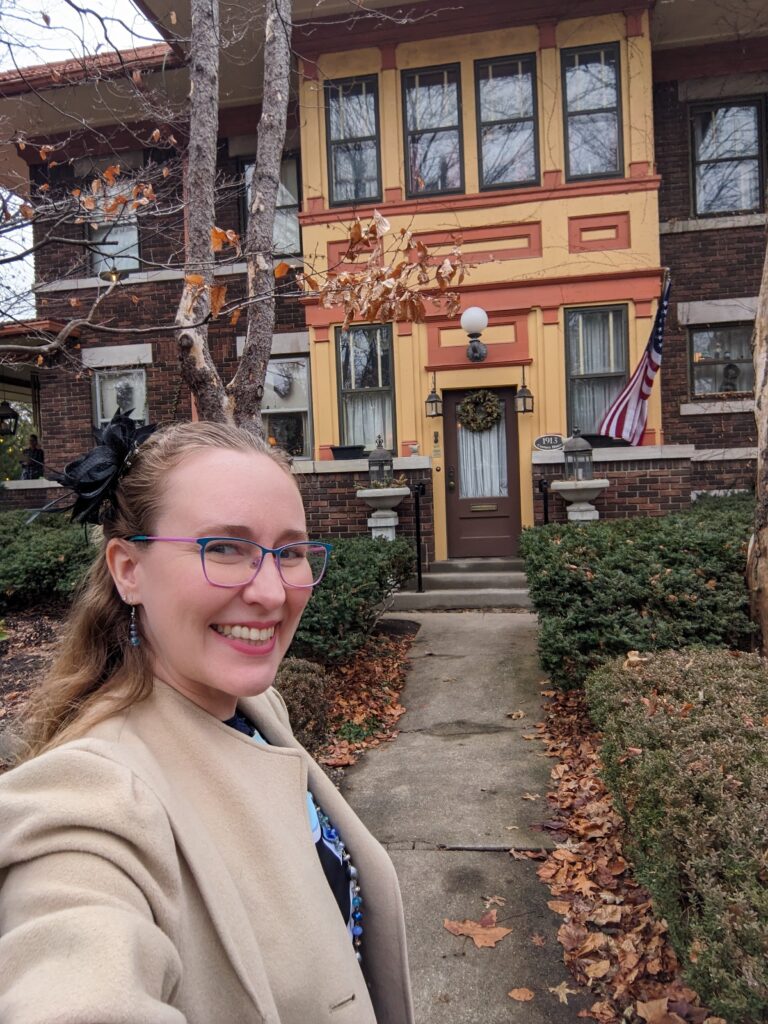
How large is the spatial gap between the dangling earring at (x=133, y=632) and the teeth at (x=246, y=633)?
18cm

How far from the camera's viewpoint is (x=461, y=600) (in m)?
8.52

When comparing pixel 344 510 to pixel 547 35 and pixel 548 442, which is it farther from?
pixel 547 35

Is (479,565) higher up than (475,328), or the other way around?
(475,328)

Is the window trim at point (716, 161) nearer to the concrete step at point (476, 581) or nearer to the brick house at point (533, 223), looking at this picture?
the brick house at point (533, 223)

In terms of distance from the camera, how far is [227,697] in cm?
132

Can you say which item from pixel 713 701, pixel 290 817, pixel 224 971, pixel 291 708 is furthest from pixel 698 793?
pixel 291 708

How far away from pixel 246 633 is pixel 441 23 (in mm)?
10964

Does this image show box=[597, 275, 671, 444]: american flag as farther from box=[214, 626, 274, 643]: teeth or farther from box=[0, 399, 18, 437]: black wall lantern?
box=[0, 399, 18, 437]: black wall lantern

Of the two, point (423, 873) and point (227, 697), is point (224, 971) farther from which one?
point (423, 873)

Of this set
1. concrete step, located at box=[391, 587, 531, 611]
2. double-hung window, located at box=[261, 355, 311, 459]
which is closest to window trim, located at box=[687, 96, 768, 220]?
double-hung window, located at box=[261, 355, 311, 459]

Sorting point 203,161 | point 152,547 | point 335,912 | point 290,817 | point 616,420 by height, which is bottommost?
point 335,912

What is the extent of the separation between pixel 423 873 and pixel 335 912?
246 centimetres

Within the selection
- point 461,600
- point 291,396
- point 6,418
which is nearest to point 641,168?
point 291,396

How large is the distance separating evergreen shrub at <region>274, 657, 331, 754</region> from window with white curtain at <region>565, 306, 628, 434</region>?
6519mm
